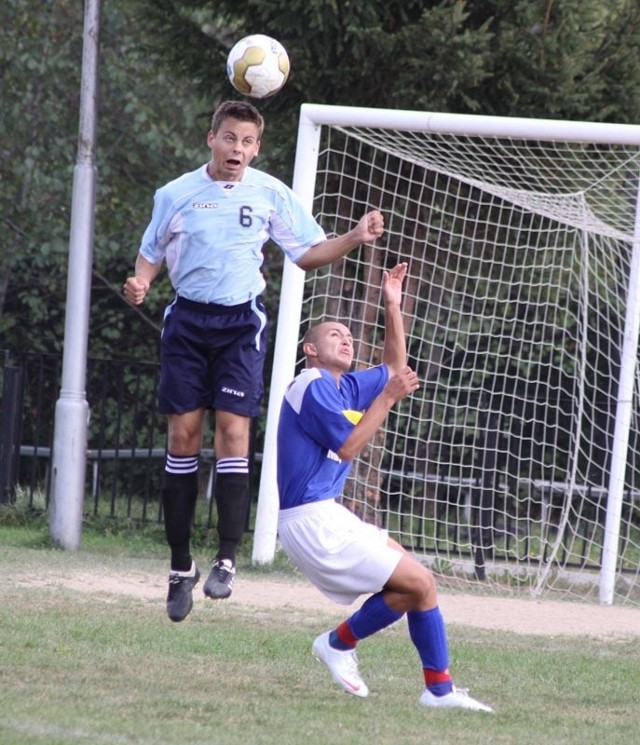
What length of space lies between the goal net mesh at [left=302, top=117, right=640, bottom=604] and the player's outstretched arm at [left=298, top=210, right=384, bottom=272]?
4.23 meters

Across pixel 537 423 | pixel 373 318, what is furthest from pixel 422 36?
pixel 537 423

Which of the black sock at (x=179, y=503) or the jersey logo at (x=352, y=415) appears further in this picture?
the black sock at (x=179, y=503)

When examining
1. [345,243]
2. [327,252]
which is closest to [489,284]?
[327,252]

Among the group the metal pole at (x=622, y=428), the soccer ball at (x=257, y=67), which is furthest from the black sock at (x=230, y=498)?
the metal pole at (x=622, y=428)

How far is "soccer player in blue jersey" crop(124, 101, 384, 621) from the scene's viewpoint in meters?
6.31

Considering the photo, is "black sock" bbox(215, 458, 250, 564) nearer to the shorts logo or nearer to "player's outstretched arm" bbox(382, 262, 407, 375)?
the shorts logo

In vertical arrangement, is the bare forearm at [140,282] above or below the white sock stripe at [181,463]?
above

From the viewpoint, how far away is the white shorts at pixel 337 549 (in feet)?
19.2

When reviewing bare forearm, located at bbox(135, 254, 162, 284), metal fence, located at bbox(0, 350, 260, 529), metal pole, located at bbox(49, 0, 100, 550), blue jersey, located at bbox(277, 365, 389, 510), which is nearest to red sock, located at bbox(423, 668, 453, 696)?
blue jersey, located at bbox(277, 365, 389, 510)

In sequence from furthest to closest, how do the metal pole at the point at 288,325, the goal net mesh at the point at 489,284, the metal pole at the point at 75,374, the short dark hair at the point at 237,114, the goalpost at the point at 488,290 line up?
1. the metal pole at the point at 75,374
2. the goal net mesh at the point at 489,284
3. the goalpost at the point at 488,290
4. the metal pole at the point at 288,325
5. the short dark hair at the point at 237,114

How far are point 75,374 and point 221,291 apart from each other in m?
5.42

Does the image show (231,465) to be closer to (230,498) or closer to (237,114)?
(230,498)

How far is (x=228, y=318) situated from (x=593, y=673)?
8.66ft

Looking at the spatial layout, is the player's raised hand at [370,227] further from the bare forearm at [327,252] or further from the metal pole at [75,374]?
the metal pole at [75,374]
